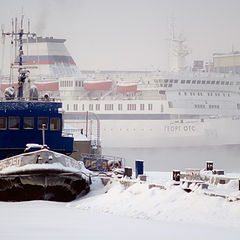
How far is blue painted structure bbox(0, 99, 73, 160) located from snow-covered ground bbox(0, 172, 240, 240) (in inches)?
162

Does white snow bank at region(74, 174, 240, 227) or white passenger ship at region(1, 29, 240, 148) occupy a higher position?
white passenger ship at region(1, 29, 240, 148)

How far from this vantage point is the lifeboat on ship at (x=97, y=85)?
276 feet

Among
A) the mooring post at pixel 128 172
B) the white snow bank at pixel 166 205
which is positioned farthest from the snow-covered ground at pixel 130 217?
the mooring post at pixel 128 172

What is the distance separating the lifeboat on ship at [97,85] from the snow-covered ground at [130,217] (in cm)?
6183

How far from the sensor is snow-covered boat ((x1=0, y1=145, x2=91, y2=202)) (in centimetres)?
2288

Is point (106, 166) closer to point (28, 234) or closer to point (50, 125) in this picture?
point (50, 125)

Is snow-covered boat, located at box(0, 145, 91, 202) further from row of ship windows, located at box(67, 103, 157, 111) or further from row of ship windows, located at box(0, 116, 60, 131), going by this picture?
row of ship windows, located at box(67, 103, 157, 111)

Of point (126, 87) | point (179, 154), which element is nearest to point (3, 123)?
point (126, 87)

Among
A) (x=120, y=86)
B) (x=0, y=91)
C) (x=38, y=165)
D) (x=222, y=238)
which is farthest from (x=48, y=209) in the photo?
(x=0, y=91)

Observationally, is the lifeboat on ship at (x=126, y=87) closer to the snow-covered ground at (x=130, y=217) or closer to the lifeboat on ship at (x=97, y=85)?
the lifeboat on ship at (x=97, y=85)

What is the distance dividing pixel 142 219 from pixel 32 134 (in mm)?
9175

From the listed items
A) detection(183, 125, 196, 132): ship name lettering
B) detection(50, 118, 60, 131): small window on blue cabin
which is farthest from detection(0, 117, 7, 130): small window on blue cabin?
detection(183, 125, 196, 132): ship name lettering

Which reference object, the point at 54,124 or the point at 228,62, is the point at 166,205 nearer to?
the point at 54,124

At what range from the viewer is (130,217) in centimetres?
1872
